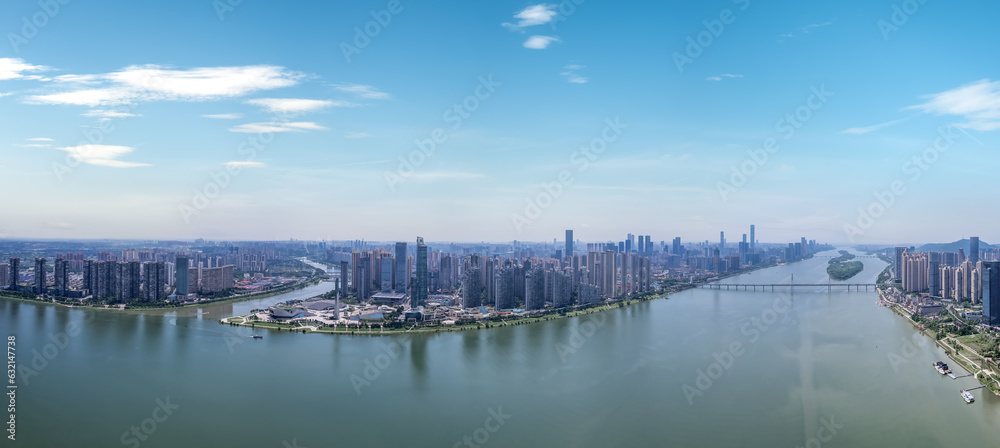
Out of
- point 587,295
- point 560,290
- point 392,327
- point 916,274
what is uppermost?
point 916,274

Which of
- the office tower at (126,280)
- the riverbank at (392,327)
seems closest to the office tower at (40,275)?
the office tower at (126,280)

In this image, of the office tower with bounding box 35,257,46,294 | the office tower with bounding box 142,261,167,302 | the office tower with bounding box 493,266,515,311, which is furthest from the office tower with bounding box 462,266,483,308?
the office tower with bounding box 35,257,46,294

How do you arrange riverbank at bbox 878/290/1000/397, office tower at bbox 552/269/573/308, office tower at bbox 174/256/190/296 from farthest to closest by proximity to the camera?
office tower at bbox 174/256/190/296 → office tower at bbox 552/269/573/308 → riverbank at bbox 878/290/1000/397

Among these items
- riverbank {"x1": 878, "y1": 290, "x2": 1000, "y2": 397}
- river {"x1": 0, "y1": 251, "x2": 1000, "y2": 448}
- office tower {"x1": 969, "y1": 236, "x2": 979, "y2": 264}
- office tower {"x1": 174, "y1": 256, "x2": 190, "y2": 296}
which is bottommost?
river {"x1": 0, "y1": 251, "x2": 1000, "y2": 448}

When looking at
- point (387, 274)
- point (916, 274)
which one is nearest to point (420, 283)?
point (387, 274)

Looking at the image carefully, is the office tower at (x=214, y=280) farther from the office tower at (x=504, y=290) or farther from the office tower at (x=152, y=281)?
the office tower at (x=504, y=290)

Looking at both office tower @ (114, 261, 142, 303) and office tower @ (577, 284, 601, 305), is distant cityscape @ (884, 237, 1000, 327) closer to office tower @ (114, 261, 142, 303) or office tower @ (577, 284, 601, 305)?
office tower @ (577, 284, 601, 305)

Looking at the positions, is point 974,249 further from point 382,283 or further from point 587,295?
point 382,283
